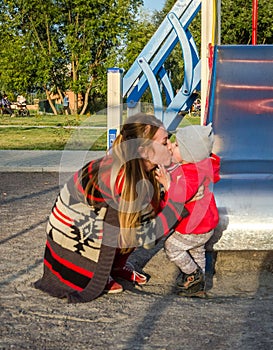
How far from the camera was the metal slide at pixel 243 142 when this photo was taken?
477cm

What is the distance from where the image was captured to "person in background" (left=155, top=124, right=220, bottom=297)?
4391 millimetres

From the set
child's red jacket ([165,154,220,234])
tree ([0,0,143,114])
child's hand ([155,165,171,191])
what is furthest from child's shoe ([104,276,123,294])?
tree ([0,0,143,114])

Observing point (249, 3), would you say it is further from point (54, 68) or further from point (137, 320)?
point (137, 320)

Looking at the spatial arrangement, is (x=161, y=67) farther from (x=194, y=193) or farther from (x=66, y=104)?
(x=66, y=104)

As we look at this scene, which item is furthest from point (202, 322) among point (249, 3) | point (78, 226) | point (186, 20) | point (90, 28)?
point (249, 3)

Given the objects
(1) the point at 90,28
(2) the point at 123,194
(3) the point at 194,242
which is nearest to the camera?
(2) the point at 123,194

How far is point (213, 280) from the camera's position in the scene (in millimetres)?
4938

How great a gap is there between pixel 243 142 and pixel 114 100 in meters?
3.24

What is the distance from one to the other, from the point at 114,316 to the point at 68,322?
0.94 feet

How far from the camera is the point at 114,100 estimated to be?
9148 millimetres

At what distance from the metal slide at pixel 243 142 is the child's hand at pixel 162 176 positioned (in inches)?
28.4

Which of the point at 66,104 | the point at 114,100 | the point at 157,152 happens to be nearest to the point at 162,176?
the point at 157,152

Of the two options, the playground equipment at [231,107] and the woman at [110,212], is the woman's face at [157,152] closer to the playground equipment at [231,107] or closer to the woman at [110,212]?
the woman at [110,212]

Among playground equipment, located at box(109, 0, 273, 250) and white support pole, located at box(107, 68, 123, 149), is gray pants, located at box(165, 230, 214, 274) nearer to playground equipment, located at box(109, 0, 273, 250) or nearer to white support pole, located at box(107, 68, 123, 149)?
playground equipment, located at box(109, 0, 273, 250)
